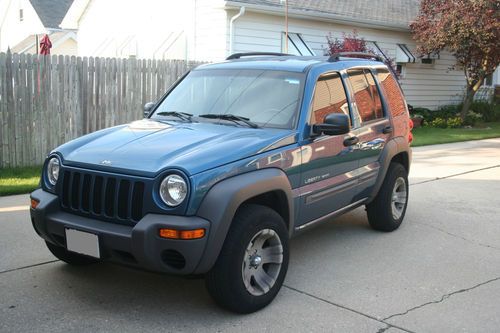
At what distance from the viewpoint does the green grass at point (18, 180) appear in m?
7.85

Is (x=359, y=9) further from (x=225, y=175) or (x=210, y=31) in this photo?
(x=225, y=175)

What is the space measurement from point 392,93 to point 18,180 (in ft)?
18.4

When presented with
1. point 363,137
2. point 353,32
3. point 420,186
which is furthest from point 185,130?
point 353,32

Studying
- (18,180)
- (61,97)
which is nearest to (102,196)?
(18,180)

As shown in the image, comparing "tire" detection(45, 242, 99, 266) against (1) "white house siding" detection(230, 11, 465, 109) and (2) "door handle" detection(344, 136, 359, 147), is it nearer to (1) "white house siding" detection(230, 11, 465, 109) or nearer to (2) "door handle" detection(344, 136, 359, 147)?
(2) "door handle" detection(344, 136, 359, 147)

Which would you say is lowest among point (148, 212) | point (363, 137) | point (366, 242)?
point (366, 242)

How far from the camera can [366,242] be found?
593cm

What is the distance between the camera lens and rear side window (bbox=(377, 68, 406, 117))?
6.19 metres

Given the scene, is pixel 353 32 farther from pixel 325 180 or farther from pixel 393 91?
pixel 325 180

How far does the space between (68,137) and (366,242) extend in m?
6.51

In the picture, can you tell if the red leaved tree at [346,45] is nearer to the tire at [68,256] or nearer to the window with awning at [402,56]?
the window with awning at [402,56]

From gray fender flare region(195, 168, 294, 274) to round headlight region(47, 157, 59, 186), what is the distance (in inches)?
52.8

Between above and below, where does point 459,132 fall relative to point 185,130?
below

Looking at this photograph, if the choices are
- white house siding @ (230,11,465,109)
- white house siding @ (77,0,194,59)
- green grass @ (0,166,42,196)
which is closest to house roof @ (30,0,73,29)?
white house siding @ (77,0,194,59)
